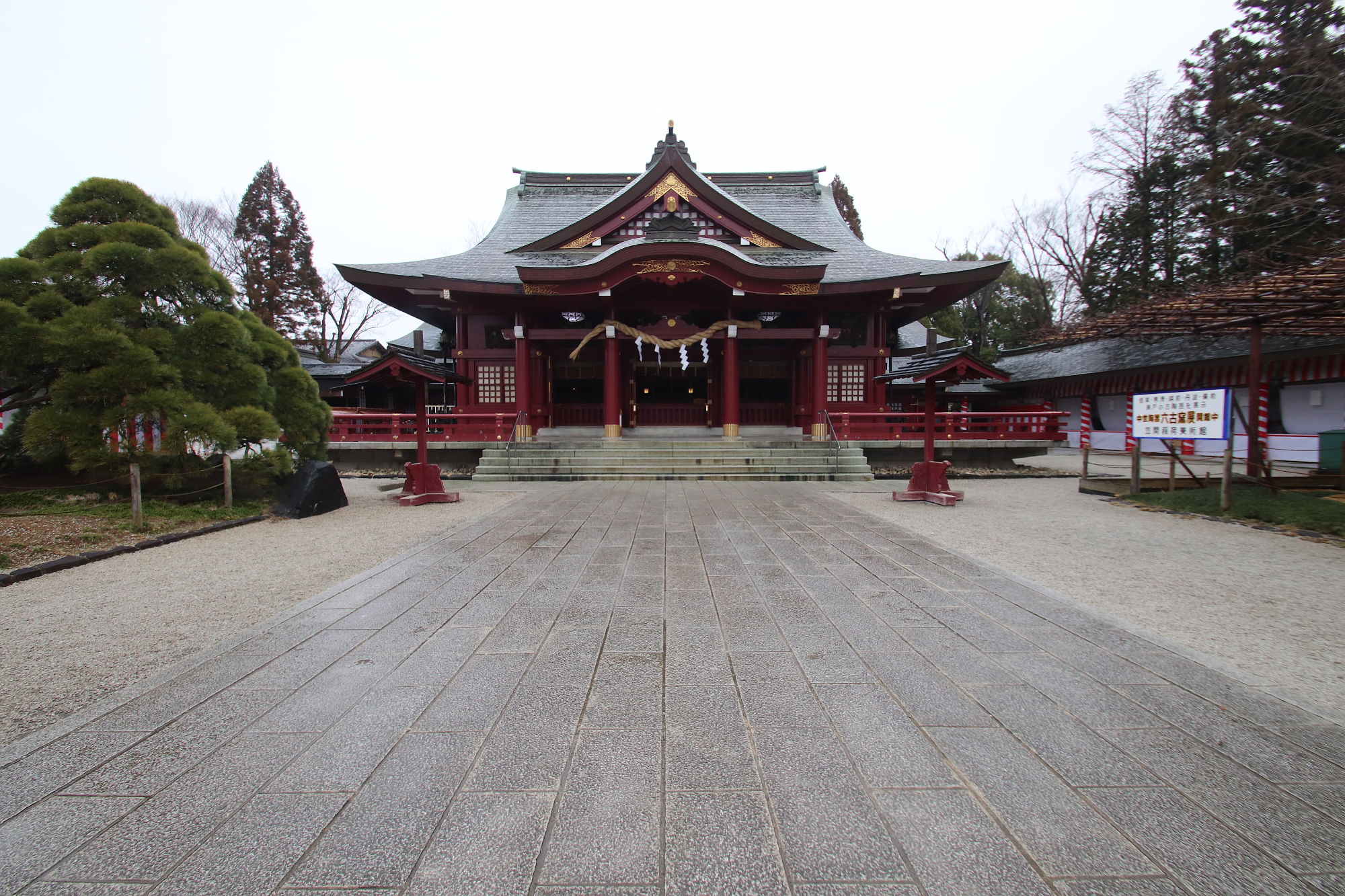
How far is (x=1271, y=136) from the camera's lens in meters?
15.7

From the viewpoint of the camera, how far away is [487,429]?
13.7 meters

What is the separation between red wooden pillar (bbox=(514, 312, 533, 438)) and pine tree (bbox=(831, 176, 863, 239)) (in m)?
25.3

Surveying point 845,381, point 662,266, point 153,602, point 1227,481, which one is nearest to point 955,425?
point 845,381

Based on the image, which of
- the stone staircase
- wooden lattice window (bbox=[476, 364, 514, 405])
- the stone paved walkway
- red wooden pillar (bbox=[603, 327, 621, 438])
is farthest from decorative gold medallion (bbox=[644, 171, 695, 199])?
the stone paved walkway

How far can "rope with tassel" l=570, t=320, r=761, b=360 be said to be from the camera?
14523 millimetres

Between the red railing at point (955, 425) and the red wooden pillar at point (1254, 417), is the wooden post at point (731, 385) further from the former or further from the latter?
the red wooden pillar at point (1254, 417)

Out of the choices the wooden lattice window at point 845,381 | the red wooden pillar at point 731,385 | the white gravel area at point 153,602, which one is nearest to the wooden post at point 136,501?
the white gravel area at point 153,602

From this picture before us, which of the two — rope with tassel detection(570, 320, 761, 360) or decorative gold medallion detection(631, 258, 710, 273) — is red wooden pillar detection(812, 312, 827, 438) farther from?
decorative gold medallion detection(631, 258, 710, 273)

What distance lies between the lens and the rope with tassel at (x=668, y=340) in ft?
47.6

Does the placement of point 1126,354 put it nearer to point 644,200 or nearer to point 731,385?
point 731,385

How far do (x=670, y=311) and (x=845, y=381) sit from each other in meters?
5.65

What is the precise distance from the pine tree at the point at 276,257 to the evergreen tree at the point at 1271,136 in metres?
39.2

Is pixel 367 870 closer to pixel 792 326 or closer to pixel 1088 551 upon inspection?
pixel 1088 551

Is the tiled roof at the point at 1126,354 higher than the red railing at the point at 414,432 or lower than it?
higher
